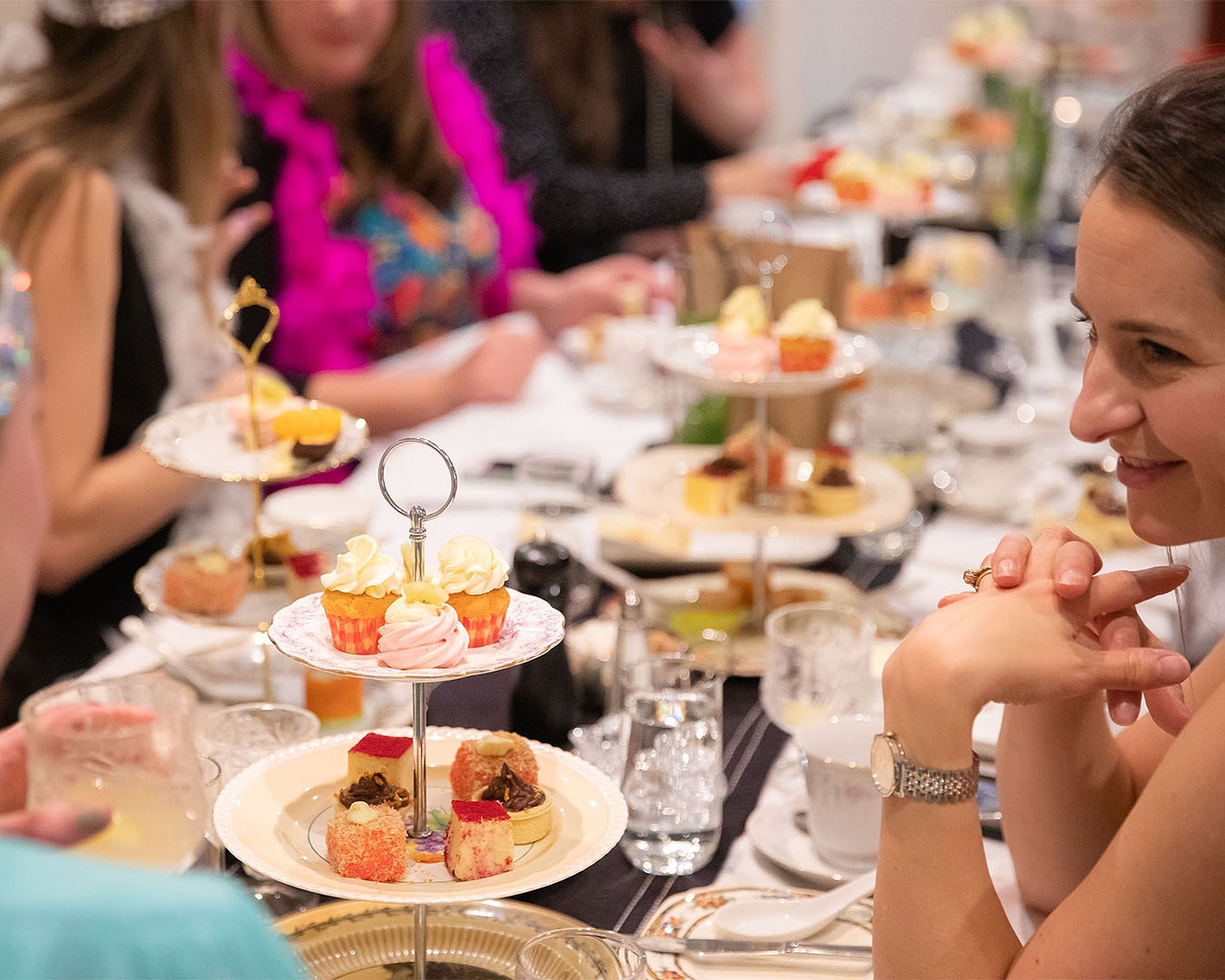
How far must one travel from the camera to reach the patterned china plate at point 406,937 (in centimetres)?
108

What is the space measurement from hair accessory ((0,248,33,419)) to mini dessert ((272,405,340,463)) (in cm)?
26

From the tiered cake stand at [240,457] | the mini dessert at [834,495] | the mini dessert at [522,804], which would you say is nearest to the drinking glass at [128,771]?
the mini dessert at [522,804]

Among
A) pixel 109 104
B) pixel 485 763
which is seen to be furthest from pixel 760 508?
pixel 109 104

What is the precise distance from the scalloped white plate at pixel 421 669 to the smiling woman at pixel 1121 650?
244 millimetres

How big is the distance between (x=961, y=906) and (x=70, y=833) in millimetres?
573

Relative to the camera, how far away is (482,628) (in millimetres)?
999

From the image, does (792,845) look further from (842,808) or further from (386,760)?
(386,760)

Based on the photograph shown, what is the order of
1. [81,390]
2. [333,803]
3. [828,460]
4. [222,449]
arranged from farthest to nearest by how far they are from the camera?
[81,390], [828,460], [222,449], [333,803]

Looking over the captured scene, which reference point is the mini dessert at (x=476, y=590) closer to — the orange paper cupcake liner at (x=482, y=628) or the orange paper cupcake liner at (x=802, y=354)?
the orange paper cupcake liner at (x=482, y=628)

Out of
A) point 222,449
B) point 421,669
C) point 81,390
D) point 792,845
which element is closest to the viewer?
point 421,669

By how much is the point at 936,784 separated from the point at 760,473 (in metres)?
0.82

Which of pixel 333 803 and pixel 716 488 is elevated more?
pixel 333 803

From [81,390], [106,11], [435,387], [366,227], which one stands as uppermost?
[106,11]

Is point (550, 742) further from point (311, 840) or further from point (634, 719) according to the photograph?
point (311, 840)
